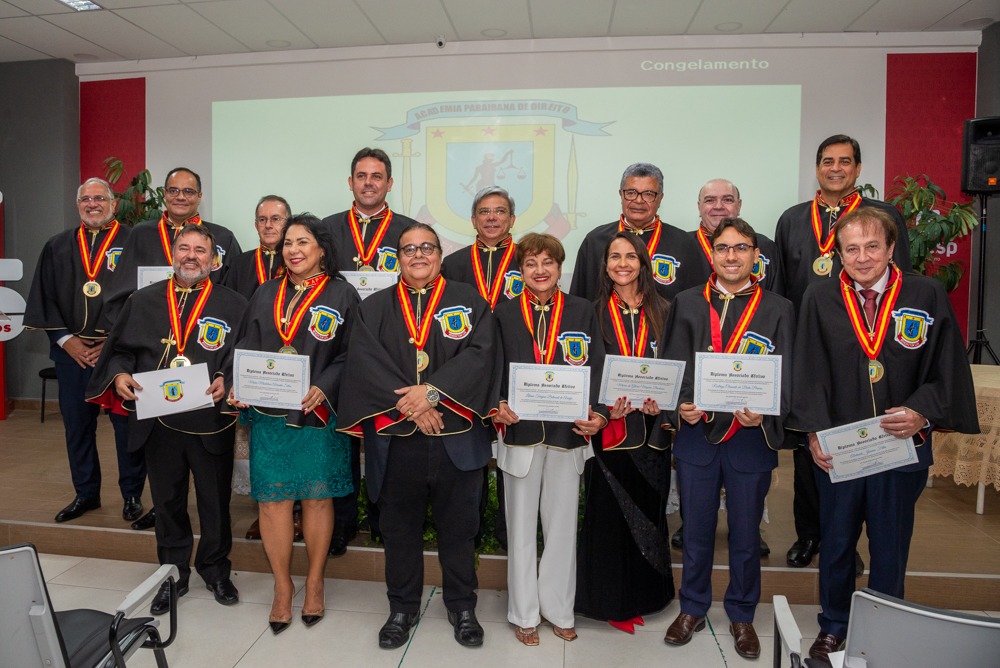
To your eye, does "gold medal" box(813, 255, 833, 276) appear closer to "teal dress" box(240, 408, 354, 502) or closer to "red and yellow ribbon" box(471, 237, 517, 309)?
"red and yellow ribbon" box(471, 237, 517, 309)

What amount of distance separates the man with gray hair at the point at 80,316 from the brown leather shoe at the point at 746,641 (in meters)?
3.20

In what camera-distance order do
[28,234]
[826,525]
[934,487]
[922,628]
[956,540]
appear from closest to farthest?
[922,628]
[826,525]
[956,540]
[934,487]
[28,234]

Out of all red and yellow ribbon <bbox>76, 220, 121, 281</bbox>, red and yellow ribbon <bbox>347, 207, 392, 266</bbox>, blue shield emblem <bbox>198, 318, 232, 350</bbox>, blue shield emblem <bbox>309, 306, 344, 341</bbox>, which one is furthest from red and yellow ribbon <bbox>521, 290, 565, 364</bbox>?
red and yellow ribbon <bbox>76, 220, 121, 281</bbox>

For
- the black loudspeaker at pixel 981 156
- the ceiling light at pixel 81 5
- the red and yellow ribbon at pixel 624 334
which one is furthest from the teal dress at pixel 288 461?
the black loudspeaker at pixel 981 156

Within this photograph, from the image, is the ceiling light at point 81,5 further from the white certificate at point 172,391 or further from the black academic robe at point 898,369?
the black academic robe at point 898,369

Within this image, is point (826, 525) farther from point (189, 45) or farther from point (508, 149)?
point (189, 45)

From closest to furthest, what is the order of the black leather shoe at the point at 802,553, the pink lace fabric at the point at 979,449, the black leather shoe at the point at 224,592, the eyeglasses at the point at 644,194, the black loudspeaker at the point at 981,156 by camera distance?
the black leather shoe at the point at 224,592, the black leather shoe at the point at 802,553, the eyeglasses at the point at 644,194, the pink lace fabric at the point at 979,449, the black loudspeaker at the point at 981,156

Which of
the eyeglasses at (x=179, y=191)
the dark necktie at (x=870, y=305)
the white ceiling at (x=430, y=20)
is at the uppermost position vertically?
the white ceiling at (x=430, y=20)

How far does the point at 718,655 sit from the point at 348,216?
2.85 m

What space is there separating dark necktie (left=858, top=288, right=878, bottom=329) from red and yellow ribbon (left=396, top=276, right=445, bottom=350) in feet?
5.31

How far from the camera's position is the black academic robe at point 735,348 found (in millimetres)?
2529

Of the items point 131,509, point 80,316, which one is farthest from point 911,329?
point 80,316

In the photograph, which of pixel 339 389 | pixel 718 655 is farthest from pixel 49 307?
pixel 718 655

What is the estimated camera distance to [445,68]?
6.05 m
